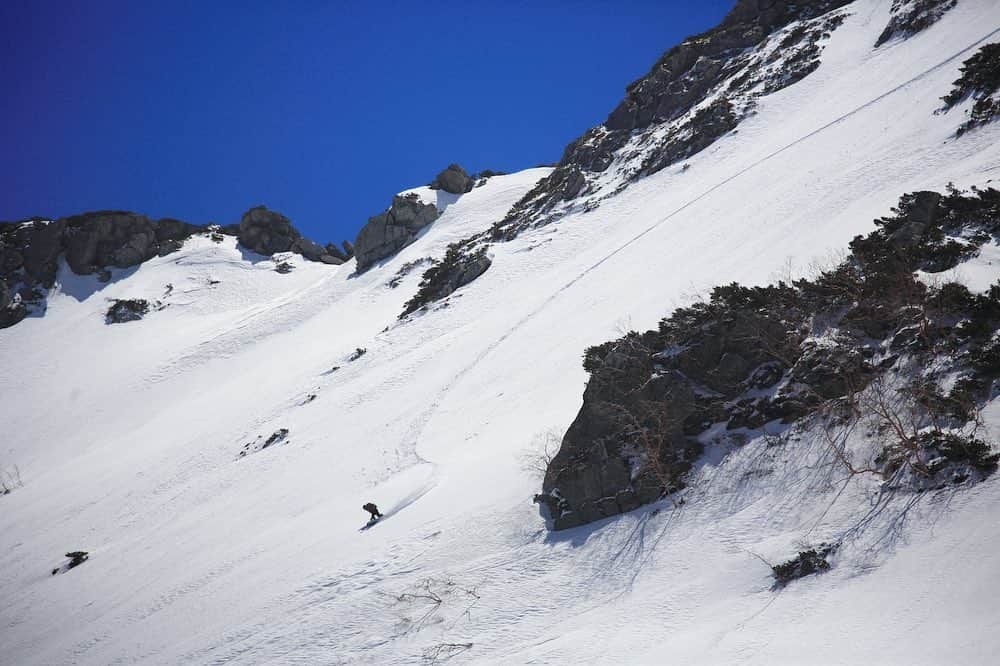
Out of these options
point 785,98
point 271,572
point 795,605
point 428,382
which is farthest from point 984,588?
point 785,98

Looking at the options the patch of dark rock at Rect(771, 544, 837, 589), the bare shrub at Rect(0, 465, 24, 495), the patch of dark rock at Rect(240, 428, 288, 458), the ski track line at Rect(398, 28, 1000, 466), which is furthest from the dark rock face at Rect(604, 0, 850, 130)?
the bare shrub at Rect(0, 465, 24, 495)

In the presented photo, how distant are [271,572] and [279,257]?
6765cm

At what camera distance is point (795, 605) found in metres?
9.88

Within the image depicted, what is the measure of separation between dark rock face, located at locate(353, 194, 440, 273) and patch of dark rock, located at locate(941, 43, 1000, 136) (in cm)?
4998

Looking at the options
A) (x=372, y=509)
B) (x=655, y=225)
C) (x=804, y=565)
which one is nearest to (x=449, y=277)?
(x=655, y=225)

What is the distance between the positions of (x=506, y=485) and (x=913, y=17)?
4829cm

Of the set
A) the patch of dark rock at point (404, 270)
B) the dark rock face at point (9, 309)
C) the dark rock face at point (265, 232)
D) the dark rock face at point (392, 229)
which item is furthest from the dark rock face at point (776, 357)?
the dark rock face at point (9, 309)

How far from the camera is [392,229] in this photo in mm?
65125

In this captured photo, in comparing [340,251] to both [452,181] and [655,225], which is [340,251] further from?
[655,225]

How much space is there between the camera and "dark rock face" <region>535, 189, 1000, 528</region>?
12797 millimetres

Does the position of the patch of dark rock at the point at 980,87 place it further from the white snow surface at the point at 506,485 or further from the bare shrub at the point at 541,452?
the bare shrub at the point at 541,452

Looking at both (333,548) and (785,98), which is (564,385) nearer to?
(333,548)

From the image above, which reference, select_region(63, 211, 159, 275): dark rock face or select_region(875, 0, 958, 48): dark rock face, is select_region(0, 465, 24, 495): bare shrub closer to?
select_region(63, 211, 159, 275): dark rock face

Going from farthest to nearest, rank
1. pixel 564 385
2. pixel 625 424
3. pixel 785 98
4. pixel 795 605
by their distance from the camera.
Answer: pixel 785 98 < pixel 564 385 < pixel 625 424 < pixel 795 605
